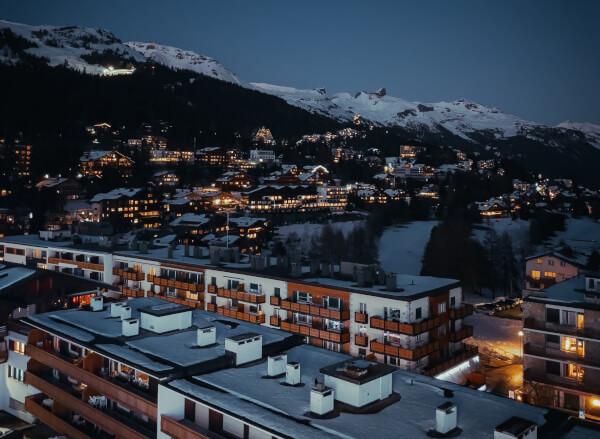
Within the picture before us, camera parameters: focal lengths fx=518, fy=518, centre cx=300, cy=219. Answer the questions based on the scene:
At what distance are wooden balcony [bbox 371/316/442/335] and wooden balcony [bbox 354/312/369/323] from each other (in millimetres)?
401

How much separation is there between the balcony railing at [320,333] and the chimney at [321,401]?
38.3 ft

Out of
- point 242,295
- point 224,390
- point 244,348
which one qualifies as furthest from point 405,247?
point 224,390

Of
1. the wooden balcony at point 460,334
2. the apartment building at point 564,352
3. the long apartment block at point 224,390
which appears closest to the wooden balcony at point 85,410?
the long apartment block at point 224,390

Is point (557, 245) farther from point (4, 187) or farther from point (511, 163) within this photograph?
point (4, 187)

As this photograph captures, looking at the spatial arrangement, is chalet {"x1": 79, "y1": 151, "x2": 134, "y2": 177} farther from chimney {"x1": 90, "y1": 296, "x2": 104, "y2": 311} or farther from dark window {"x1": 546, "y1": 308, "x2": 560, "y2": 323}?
dark window {"x1": 546, "y1": 308, "x2": 560, "y2": 323}

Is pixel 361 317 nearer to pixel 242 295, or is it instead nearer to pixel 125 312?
pixel 242 295

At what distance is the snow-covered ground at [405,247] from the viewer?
6931cm

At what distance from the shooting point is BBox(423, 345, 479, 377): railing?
71.0ft

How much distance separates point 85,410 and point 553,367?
17.4 m

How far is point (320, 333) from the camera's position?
23.0 m

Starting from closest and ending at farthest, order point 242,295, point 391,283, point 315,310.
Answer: point 391,283, point 315,310, point 242,295

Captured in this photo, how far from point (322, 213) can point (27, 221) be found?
47.0 m

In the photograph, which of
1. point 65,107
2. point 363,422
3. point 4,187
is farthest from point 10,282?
point 65,107

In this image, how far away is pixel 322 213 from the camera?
306 feet
